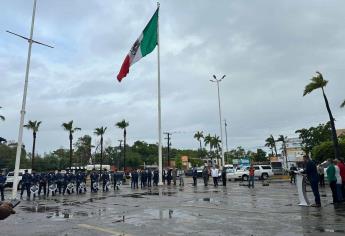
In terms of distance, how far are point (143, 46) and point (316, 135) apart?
50.1 m

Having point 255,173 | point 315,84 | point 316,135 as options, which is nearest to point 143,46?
point 315,84

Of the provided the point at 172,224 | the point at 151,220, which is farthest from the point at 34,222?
the point at 172,224

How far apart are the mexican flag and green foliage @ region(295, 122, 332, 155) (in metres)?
45.2

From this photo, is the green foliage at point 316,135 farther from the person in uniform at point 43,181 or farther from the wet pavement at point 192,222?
the wet pavement at point 192,222

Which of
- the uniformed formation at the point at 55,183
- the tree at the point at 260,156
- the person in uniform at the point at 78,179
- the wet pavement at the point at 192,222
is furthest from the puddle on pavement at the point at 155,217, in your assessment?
the tree at the point at 260,156

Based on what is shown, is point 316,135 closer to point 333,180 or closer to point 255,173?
point 255,173

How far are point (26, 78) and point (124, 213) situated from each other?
1392 centimetres

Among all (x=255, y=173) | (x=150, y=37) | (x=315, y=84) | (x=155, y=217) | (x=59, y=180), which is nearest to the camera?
(x=155, y=217)

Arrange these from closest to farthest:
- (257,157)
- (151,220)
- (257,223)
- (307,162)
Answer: (257,223)
(151,220)
(307,162)
(257,157)

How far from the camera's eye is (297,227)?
373 inches

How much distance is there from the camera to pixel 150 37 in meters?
32.2

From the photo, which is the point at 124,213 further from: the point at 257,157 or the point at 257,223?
the point at 257,157

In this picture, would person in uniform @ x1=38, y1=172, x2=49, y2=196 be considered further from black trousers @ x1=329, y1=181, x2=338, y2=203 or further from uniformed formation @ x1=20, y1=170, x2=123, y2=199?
black trousers @ x1=329, y1=181, x2=338, y2=203

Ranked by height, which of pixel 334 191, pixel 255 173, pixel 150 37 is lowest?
pixel 334 191
